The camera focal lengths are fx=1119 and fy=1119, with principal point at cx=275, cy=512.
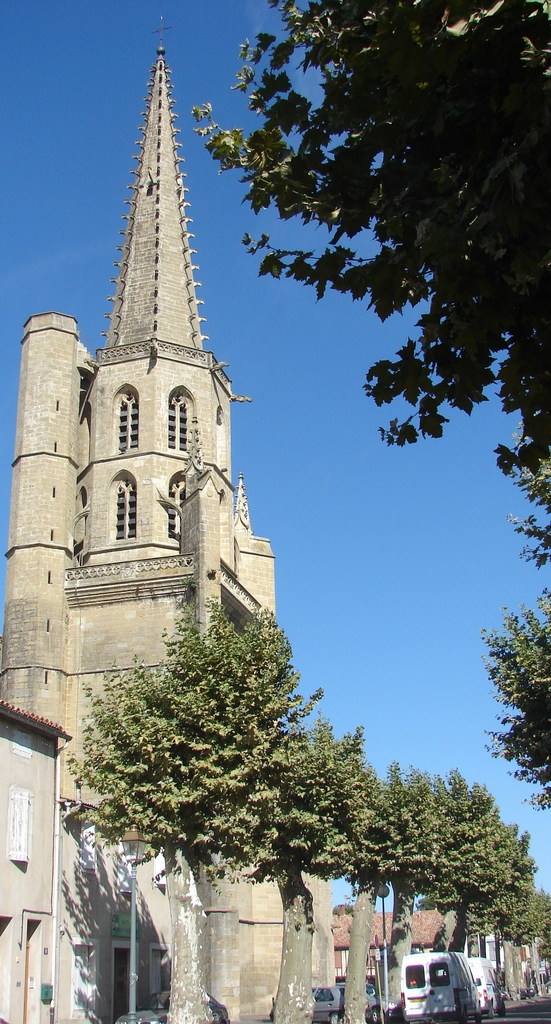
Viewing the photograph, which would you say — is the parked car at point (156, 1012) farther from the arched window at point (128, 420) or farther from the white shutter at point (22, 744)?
the arched window at point (128, 420)

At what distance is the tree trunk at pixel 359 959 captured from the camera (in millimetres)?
26906

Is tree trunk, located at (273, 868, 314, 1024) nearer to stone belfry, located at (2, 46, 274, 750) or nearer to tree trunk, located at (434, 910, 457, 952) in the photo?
stone belfry, located at (2, 46, 274, 750)

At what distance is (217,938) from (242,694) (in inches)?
495

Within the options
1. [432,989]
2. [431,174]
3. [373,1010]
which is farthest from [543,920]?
[431,174]

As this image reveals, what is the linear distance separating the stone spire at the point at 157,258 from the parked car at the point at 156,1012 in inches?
1002

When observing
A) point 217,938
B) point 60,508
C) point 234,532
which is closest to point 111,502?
point 60,508

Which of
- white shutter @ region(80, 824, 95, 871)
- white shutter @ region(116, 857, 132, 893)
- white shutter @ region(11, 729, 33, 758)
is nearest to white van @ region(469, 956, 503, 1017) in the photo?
white shutter @ region(116, 857, 132, 893)

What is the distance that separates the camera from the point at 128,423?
42844mm

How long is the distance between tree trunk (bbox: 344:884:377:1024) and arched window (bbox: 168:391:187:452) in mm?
18327

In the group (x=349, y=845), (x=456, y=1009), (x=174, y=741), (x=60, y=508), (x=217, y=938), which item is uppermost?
(x=60, y=508)

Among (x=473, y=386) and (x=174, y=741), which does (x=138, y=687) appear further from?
(x=473, y=386)

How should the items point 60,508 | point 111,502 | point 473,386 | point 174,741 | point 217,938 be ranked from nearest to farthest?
point 473,386, point 174,741, point 217,938, point 60,508, point 111,502

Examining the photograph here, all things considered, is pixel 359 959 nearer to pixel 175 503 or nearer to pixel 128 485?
pixel 175 503

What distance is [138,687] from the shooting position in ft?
76.3
